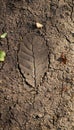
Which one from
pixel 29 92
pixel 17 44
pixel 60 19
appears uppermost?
pixel 60 19

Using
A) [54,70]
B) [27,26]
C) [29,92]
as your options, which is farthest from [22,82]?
[27,26]

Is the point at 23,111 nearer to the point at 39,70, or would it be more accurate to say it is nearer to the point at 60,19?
the point at 39,70

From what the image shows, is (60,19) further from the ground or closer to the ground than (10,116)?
further from the ground

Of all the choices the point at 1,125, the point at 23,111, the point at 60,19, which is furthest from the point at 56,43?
the point at 1,125

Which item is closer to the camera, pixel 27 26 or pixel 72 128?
pixel 72 128

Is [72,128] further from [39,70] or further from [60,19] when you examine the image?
[60,19]

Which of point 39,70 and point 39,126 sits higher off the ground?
point 39,70
